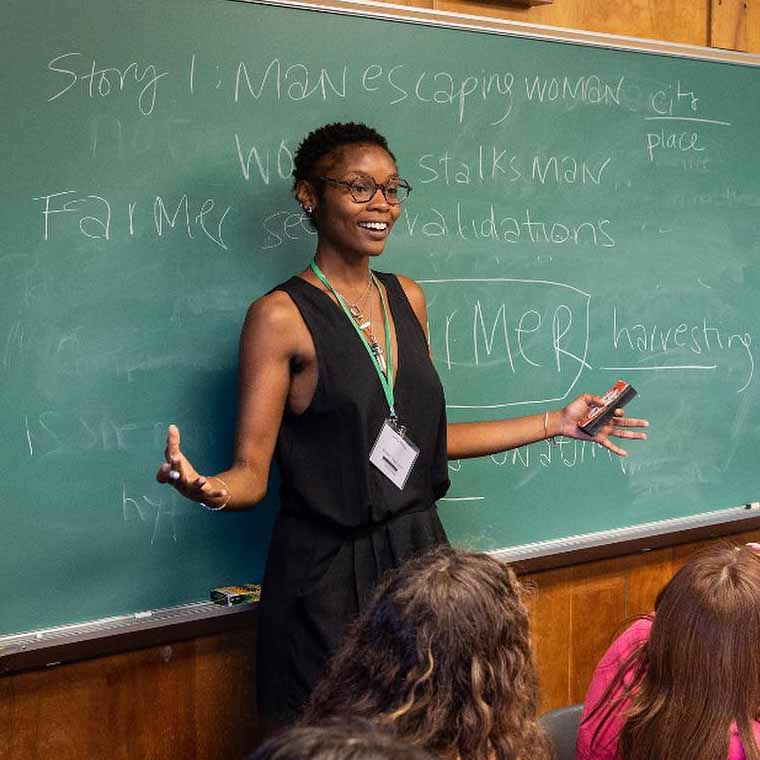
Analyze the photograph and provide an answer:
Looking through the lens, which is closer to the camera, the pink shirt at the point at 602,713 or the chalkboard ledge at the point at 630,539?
the pink shirt at the point at 602,713

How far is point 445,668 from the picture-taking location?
132cm

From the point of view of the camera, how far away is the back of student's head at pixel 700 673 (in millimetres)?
1556

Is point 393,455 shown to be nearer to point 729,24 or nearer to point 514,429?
point 514,429

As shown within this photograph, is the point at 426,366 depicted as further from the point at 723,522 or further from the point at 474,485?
the point at 723,522

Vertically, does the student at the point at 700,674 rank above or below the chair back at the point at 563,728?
above

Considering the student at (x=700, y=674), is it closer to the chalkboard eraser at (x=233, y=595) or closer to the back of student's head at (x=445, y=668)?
the back of student's head at (x=445, y=668)

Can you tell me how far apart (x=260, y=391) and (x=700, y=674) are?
3.08ft

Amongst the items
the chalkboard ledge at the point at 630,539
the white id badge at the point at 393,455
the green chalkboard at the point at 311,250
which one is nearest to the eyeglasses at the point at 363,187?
the green chalkboard at the point at 311,250

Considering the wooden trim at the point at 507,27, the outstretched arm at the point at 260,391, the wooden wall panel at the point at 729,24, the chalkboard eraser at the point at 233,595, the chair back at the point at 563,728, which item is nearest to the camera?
the chair back at the point at 563,728

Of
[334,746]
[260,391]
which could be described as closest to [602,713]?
[260,391]

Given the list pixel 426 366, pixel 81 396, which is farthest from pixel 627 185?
pixel 81 396

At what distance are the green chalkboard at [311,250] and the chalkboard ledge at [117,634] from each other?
3cm

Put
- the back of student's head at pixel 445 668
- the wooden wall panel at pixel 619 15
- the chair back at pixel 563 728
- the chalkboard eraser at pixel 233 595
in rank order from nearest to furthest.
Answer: the back of student's head at pixel 445 668 → the chair back at pixel 563 728 → the chalkboard eraser at pixel 233 595 → the wooden wall panel at pixel 619 15

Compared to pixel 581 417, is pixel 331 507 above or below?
below
